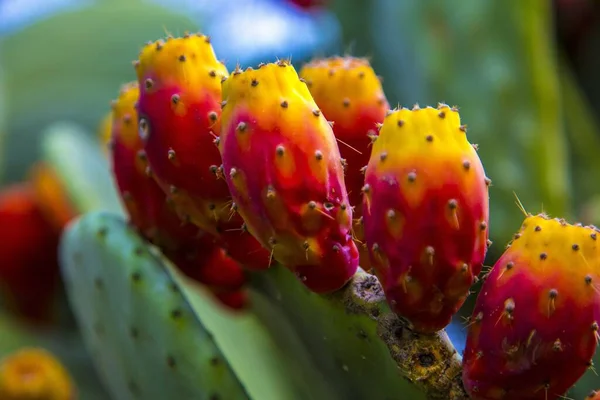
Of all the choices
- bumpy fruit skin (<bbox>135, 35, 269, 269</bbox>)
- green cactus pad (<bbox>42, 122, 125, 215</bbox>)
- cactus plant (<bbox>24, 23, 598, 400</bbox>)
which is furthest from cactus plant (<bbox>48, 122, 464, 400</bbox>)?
green cactus pad (<bbox>42, 122, 125, 215</bbox>)

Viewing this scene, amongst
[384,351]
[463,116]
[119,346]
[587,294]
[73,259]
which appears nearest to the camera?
[587,294]

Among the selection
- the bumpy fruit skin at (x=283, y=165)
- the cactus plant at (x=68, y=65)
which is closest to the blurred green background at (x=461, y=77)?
the cactus plant at (x=68, y=65)

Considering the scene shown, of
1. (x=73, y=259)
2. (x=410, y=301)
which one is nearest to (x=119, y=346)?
(x=73, y=259)

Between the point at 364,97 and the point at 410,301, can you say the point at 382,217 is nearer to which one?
the point at 410,301

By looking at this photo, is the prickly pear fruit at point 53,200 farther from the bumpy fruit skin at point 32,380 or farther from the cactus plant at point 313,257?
the cactus plant at point 313,257

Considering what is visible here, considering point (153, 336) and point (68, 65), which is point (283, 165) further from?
point (68, 65)

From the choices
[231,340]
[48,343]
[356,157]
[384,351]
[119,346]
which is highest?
[356,157]

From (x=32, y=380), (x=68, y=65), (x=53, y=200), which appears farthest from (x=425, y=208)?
(x=68, y=65)
